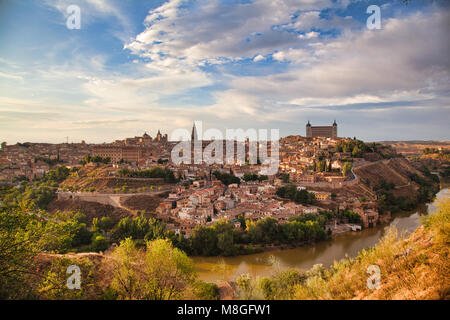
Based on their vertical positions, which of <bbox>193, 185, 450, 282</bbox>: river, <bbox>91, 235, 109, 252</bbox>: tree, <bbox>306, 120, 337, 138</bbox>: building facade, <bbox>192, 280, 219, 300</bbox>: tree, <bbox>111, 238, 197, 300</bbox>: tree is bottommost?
<bbox>193, 185, 450, 282</bbox>: river

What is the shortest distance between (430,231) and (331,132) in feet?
135

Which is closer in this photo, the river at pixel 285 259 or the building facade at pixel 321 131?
the river at pixel 285 259

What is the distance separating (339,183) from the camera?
1786cm

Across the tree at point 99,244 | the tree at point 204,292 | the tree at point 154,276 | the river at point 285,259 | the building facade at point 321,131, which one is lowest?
the river at point 285,259

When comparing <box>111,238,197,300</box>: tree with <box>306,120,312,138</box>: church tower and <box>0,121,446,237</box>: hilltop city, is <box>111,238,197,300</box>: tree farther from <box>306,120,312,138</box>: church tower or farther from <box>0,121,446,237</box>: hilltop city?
<box>306,120,312,138</box>: church tower

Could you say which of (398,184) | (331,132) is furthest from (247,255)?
(331,132)

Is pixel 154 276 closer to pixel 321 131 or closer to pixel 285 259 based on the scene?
pixel 285 259

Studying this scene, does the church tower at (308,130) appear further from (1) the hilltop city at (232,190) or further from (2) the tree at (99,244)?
(2) the tree at (99,244)

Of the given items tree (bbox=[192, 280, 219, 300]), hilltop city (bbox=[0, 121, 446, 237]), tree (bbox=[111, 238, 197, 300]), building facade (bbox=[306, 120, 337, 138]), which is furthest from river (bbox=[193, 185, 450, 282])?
building facade (bbox=[306, 120, 337, 138])

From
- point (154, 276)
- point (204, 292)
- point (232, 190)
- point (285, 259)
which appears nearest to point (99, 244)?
point (204, 292)

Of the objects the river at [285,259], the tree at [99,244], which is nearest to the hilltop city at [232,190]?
the river at [285,259]

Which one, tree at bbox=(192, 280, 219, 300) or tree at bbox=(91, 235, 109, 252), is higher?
tree at bbox=(192, 280, 219, 300)

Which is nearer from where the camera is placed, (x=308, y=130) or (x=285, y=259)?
(x=285, y=259)
